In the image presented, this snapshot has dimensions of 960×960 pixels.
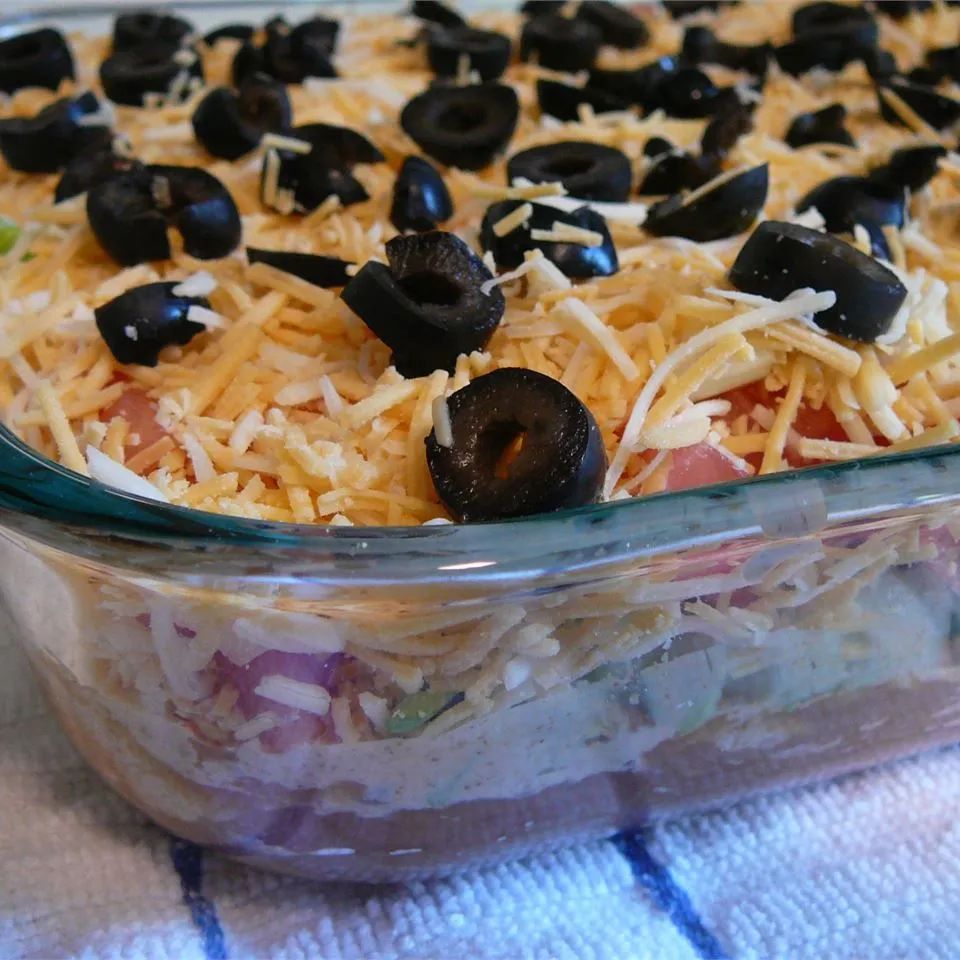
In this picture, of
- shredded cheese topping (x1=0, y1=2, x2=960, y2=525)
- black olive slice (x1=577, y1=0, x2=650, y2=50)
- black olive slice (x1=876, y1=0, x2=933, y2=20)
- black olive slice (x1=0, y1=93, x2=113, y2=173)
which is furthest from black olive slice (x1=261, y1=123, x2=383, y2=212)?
black olive slice (x1=876, y1=0, x2=933, y2=20)

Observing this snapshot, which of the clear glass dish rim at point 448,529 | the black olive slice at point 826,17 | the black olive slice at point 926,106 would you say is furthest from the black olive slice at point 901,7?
the clear glass dish rim at point 448,529

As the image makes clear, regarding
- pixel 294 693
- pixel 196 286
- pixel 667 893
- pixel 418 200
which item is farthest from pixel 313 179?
pixel 667 893

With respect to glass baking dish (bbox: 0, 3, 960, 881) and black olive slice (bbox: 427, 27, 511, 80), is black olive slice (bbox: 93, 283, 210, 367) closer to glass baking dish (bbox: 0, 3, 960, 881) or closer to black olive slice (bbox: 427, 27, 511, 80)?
glass baking dish (bbox: 0, 3, 960, 881)

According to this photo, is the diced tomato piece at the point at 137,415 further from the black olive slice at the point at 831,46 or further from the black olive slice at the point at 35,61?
the black olive slice at the point at 831,46

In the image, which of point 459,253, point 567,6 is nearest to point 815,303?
point 459,253

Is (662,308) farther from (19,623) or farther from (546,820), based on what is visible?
(19,623)

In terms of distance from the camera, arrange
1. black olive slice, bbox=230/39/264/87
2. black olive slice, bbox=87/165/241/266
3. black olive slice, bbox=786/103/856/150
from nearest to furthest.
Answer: black olive slice, bbox=87/165/241/266 → black olive slice, bbox=786/103/856/150 → black olive slice, bbox=230/39/264/87

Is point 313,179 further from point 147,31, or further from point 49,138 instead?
point 147,31
